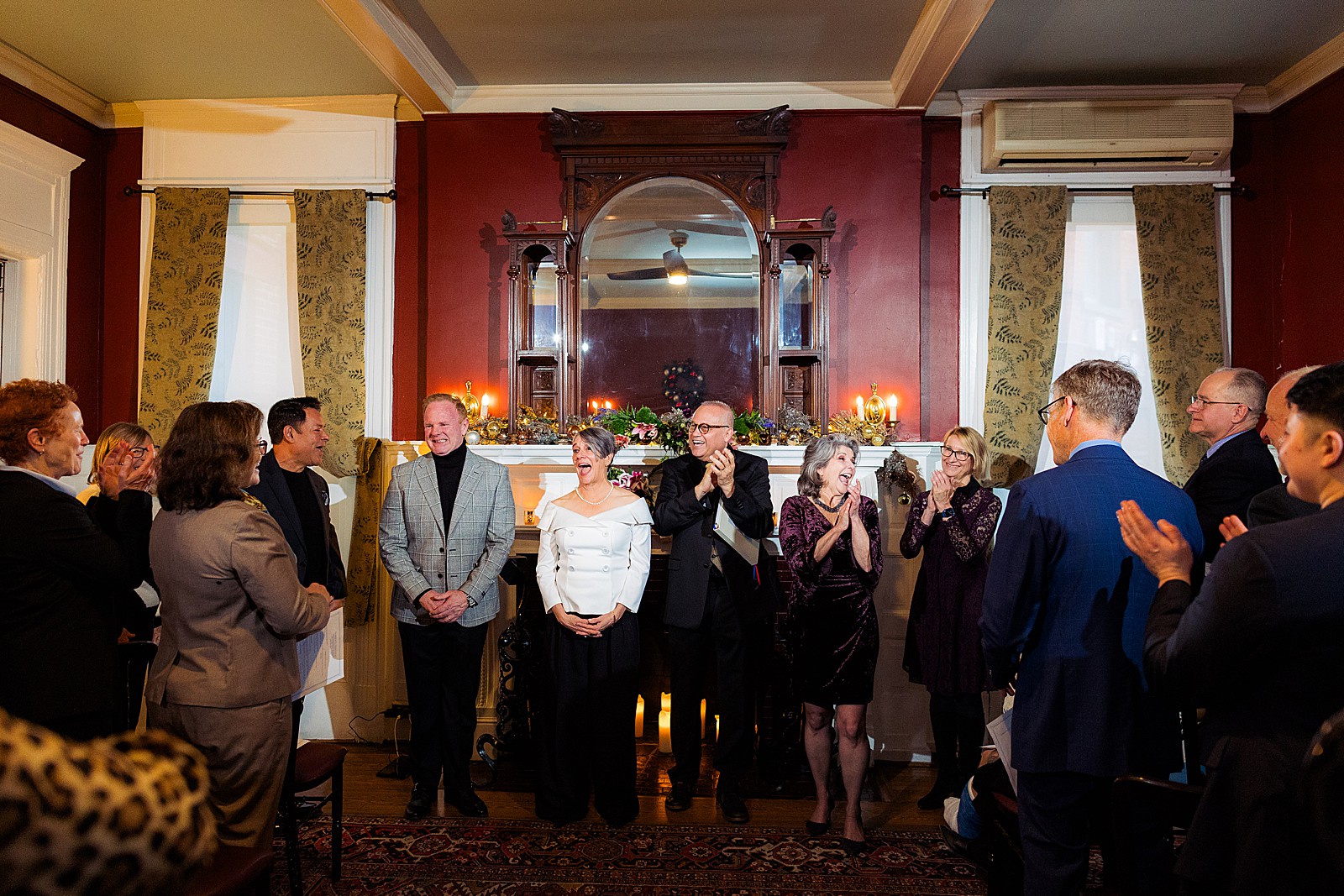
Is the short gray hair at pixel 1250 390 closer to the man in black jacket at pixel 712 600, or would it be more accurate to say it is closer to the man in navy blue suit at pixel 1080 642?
the man in navy blue suit at pixel 1080 642

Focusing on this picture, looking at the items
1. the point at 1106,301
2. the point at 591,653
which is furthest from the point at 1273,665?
the point at 1106,301

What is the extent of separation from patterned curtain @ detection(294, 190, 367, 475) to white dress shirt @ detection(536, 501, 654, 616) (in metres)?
1.88

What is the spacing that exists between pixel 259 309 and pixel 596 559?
9.73ft

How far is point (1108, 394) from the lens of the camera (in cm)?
205

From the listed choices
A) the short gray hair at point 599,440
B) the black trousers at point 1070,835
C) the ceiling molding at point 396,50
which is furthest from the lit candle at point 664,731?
the ceiling molding at point 396,50

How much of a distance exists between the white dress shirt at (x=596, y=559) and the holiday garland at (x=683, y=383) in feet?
4.16

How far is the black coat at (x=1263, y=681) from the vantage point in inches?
52.4

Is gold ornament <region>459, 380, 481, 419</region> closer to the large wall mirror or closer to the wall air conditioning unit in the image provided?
the large wall mirror

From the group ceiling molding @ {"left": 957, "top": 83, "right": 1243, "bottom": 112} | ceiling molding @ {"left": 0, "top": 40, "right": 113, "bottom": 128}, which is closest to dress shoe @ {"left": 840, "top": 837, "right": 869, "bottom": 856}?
ceiling molding @ {"left": 957, "top": 83, "right": 1243, "bottom": 112}

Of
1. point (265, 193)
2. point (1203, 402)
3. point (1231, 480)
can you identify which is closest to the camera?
point (1231, 480)

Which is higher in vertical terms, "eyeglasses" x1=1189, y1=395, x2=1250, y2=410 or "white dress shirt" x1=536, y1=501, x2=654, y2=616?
"eyeglasses" x1=1189, y1=395, x2=1250, y2=410

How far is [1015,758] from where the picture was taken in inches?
78.9

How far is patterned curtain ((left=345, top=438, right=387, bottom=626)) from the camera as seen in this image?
4.70 meters

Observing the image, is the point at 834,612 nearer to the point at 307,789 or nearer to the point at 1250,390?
the point at 1250,390
